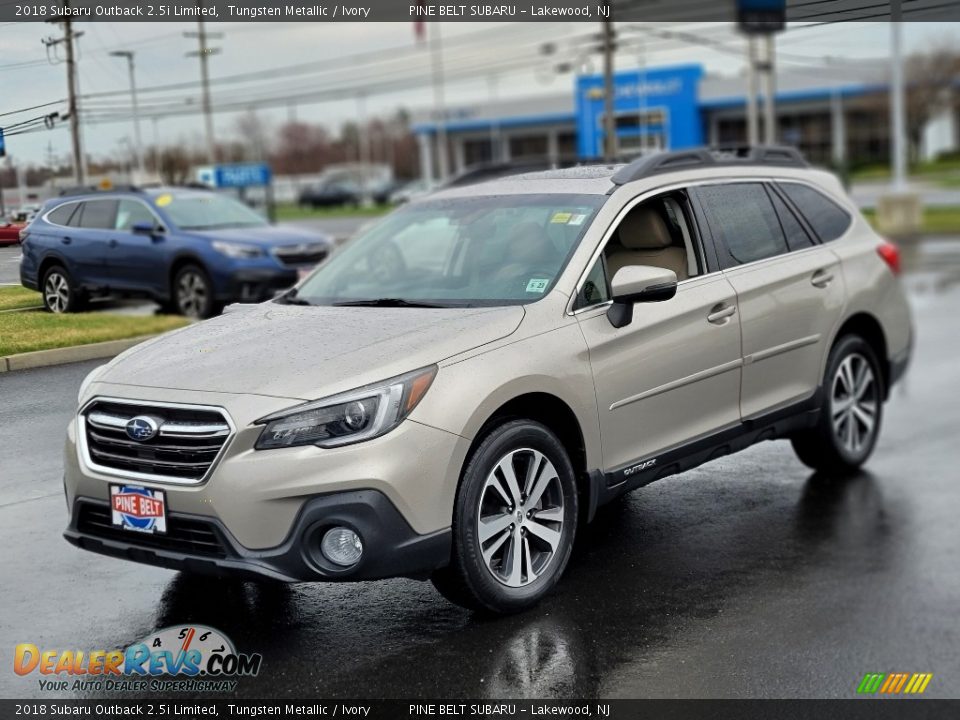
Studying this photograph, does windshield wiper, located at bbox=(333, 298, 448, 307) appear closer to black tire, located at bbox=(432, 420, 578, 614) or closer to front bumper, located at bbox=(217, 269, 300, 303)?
black tire, located at bbox=(432, 420, 578, 614)

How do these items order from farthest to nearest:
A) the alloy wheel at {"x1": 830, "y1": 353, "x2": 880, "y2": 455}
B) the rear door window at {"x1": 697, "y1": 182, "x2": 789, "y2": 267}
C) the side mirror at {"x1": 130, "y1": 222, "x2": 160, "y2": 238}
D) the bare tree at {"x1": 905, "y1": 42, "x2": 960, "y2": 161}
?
the bare tree at {"x1": 905, "y1": 42, "x2": 960, "y2": 161} < the alloy wheel at {"x1": 830, "y1": 353, "x2": 880, "y2": 455} < the rear door window at {"x1": 697, "y1": 182, "x2": 789, "y2": 267} < the side mirror at {"x1": 130, "y1": 222, "x2": 160, "y2": 238}

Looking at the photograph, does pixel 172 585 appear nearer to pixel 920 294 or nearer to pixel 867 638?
pixel 867 638

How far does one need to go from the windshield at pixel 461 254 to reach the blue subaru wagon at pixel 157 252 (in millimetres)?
647

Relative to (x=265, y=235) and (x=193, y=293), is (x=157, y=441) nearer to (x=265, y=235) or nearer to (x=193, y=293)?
(x=193, y=293)

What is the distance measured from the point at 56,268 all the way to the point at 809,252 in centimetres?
412

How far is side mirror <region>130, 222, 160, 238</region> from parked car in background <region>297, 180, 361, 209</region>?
59.1 metres

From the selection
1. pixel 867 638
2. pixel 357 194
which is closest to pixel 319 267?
pixel 867 638

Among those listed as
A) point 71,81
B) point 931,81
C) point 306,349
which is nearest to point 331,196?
point 931,81

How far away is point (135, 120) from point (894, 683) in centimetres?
391

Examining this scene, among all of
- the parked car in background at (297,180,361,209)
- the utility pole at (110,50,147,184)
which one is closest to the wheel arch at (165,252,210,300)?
the utility pole at (110,50,147,184)

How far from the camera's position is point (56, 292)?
14.6ft

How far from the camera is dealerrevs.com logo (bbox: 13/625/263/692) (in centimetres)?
428

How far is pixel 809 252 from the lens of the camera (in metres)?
6.85

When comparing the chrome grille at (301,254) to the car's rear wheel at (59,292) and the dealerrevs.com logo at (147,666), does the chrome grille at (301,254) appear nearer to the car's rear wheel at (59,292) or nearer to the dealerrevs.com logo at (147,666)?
the car's rear wheel at (59,292)
